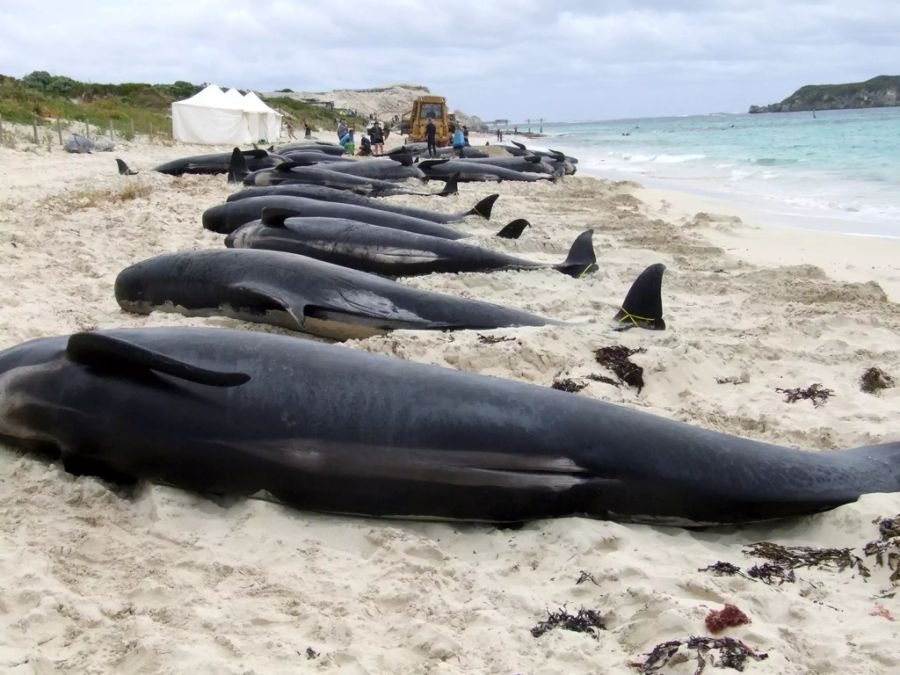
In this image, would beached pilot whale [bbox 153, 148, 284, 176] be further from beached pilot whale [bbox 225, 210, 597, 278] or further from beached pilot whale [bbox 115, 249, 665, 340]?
beached pilot whale [bbox 115, 249, 665, 340]

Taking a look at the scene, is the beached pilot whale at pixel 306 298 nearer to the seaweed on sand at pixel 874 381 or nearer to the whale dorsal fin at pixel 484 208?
the seaweed on sand at pixel 874 381

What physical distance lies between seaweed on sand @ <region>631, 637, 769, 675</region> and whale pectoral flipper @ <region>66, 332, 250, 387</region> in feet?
7.07

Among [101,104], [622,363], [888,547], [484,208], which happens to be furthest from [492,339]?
[101,104]

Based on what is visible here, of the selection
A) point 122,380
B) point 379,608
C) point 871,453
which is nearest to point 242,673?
point 379,608

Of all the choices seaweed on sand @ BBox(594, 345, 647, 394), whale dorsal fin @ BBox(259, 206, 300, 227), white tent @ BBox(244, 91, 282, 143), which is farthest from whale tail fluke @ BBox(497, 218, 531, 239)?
white tent @ BBox(244, 91, 282, 143)

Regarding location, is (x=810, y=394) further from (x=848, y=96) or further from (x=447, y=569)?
(x=848, y=96)

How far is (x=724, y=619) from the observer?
2.78 meters

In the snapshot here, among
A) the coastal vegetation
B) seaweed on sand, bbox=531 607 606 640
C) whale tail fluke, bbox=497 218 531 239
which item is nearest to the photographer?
seaweed on sand, bbox=531 607 606 640

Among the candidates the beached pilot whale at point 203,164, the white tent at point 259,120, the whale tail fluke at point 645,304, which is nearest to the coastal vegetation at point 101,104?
the white tent at point 259,120

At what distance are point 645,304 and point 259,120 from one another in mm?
34001

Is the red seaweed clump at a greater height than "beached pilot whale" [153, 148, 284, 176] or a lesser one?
lesser

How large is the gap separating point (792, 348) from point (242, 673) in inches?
212

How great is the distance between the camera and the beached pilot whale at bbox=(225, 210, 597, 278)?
27.1ft

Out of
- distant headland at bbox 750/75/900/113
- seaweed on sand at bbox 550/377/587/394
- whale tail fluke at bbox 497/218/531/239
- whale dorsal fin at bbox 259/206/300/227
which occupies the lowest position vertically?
seaweed on sand at bbox 550/377/587/394
